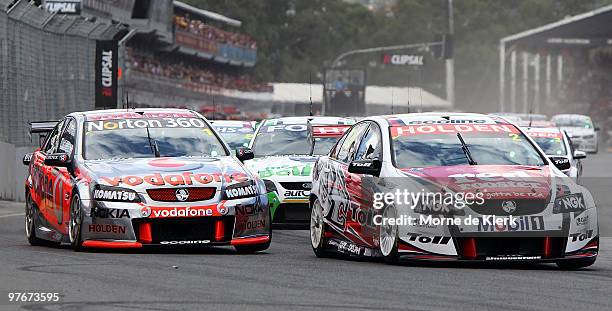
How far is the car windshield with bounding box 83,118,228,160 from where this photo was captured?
46.0 ft

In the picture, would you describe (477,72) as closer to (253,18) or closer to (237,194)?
(253,18)

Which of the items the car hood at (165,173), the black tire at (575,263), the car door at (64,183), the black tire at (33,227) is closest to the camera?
the black tire at (575,263)

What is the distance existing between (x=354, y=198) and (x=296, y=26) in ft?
392

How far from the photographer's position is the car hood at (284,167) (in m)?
18.2

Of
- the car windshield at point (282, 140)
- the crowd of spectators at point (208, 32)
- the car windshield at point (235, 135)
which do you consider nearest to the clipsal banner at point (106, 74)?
the car windshield at point (235, 135)

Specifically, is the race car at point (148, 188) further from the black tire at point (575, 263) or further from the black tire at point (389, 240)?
the black tire at point (575, 263)

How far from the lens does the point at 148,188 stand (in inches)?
508

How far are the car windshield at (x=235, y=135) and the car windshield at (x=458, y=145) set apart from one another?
10502mm

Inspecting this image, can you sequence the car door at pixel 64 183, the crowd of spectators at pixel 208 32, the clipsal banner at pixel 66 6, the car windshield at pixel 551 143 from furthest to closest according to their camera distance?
the crowd of spectators at pixel 208 32, the clipsal banner at pixel 66 6, the car windshield at pixel 551 143, the car door at pixel 64 183

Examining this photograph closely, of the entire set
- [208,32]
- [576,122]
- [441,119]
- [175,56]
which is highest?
[208,32]

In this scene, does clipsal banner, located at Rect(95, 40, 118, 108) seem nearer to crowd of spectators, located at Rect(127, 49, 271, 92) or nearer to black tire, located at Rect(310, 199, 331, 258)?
black tire, located at Rect(310, 199, 331, 258)

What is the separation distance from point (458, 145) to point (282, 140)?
7379 millimetres

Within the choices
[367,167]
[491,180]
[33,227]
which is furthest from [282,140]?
[491,180]

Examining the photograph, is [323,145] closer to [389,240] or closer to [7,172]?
[7,172]
